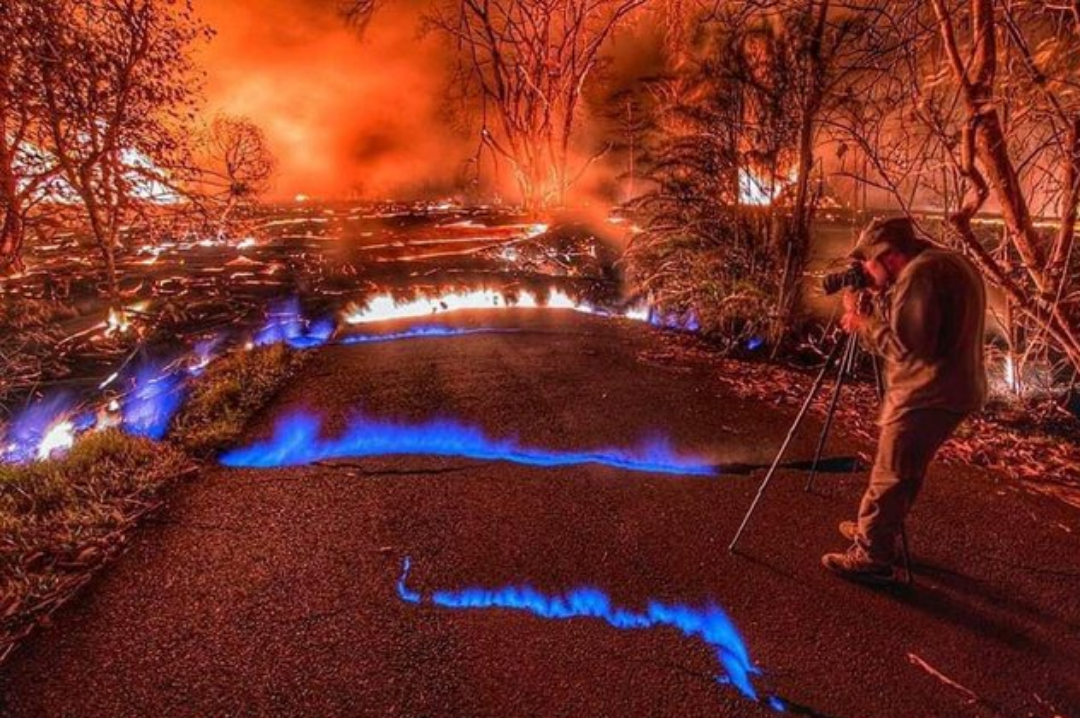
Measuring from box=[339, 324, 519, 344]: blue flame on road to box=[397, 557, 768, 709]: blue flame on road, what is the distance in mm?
6261

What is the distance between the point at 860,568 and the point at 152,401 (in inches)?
308

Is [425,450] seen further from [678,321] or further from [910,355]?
[678,321]

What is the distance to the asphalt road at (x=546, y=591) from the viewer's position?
8.62 ft

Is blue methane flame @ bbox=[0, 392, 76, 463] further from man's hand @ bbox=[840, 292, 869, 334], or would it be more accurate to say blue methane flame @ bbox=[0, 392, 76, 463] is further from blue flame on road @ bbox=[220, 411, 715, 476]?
man's hand @ bbox=[840, 292, 869, 334]

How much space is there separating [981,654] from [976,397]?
143cm

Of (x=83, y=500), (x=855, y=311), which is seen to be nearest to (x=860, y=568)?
(x=855, y=311)

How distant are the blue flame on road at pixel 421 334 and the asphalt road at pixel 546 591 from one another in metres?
3.94

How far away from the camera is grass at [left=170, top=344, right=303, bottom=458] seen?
5227mm

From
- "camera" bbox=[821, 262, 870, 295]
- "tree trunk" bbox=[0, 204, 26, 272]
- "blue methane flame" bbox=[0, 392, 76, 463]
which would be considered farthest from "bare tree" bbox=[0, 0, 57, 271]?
"camera" bbox=[821, 262, 870, 295]

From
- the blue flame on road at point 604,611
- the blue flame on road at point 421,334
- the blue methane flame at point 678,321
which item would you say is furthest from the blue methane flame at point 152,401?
the blue methane flame at point 678,321

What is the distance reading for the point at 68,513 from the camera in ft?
12.9

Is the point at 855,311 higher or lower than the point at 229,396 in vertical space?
higher

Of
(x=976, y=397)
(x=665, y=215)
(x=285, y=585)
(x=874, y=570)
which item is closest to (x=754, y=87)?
(x=665, y=215)

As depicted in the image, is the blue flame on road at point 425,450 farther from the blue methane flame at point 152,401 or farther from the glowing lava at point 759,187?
the glowing lava at point 759,187
